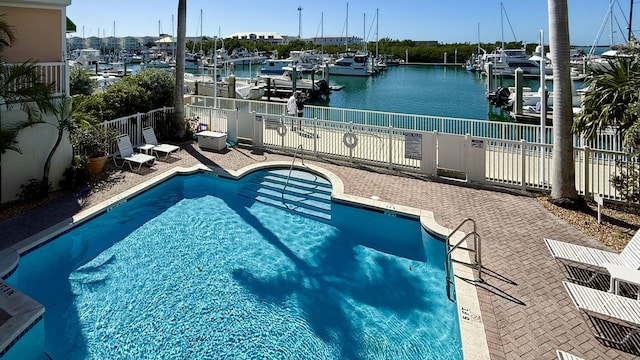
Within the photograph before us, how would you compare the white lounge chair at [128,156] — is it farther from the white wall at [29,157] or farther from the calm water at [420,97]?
the calm water at [420,97]

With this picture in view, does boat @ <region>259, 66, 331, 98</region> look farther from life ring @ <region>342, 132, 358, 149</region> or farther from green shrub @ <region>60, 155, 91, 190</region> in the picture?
green shrub @ <region>60, 155, 91, 190</region>

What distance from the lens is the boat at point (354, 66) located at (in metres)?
61.6

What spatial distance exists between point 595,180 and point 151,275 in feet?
32.4

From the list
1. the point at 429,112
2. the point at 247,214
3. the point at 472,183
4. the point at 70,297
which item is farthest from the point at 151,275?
the point at 429,112

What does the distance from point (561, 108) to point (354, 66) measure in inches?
2177

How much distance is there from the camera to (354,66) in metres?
61.7

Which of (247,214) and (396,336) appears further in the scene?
(247,214)

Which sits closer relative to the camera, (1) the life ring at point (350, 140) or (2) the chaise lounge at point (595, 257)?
(2) the chaise lounge at point (595, 257)

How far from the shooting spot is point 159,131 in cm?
1474

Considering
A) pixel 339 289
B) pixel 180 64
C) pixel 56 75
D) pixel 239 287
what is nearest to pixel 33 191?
pixel 56 75

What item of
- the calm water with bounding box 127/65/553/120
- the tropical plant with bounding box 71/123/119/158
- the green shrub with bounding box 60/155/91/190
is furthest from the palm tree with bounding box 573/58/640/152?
the calm water with bounding box 127/65/553/120

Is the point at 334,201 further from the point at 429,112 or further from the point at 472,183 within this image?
the point at 429,112

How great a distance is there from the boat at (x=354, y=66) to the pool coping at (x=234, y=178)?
52342 millimetres

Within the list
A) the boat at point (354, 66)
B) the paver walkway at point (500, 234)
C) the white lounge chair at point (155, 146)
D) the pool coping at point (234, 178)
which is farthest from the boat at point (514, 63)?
the pool coping at point (234, 178)
